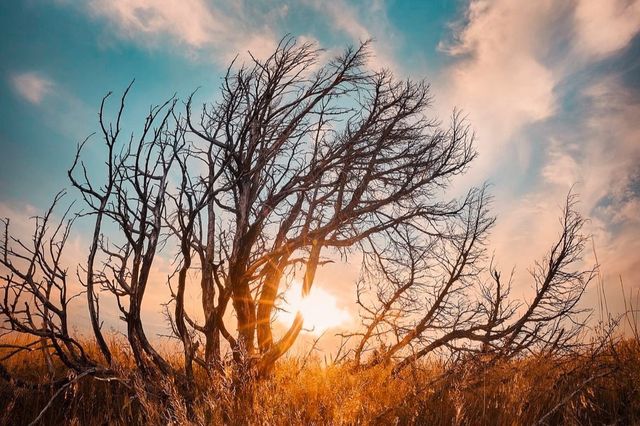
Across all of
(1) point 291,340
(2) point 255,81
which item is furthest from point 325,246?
(2) point 255,81

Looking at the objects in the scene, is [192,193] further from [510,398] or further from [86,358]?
[510,398]

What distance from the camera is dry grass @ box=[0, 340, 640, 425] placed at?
3.59m

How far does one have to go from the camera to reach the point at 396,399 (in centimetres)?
488

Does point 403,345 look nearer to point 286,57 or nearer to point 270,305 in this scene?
point 270,305

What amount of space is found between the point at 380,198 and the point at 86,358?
5.49 meters

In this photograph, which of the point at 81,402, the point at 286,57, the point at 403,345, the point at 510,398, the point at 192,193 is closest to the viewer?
the point at 510,398

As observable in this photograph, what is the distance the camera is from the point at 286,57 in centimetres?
634

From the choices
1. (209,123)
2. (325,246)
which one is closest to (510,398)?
(325,246)

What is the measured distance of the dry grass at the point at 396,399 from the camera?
359cm

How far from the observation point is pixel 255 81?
640 cm

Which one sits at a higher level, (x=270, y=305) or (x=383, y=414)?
(x=270, y=305)

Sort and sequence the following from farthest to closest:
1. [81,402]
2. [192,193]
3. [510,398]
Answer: [81,402] → [192,193] → [510,398]

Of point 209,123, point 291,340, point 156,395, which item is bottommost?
point 156,395

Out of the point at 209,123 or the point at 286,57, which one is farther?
the point at 209,123
